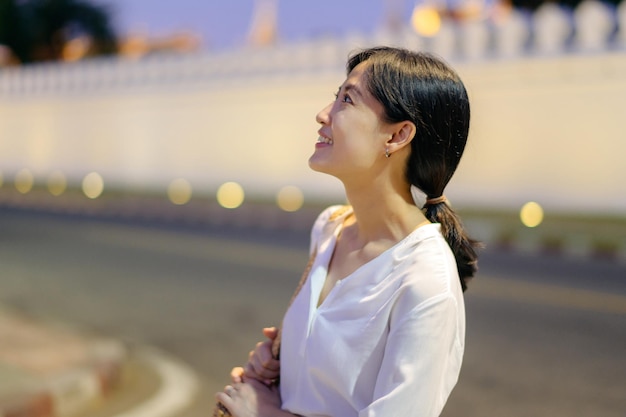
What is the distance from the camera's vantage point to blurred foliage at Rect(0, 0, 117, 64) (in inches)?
1186

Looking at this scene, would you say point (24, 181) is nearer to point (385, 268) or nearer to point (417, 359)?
point (385, 268)

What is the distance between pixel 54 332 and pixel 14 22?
27820 millimetres

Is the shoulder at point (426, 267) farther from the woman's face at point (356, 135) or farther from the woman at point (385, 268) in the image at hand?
the woman's face at point (356, 135)

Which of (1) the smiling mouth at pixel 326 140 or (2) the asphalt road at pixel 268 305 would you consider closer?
(1) the smiling mouth at pixel 326 140

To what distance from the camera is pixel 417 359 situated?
1.34 m

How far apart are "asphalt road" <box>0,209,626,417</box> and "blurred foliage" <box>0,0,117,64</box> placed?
72.0 feet

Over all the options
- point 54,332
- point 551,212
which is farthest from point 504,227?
point 54,332

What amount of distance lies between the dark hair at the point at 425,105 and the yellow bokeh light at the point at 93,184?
15.1m

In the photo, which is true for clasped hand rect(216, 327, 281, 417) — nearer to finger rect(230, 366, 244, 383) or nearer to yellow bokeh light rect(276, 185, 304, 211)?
finger rect(230, 366, 244, 383)

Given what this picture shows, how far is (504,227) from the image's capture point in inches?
402

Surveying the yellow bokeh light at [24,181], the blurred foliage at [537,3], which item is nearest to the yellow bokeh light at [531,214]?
the yellow bokeh light at [24,181]

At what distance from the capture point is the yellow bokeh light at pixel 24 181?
1787 cm

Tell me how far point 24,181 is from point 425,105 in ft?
63.8

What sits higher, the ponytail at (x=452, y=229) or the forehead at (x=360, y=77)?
the forehead at (x=360, y=77)
